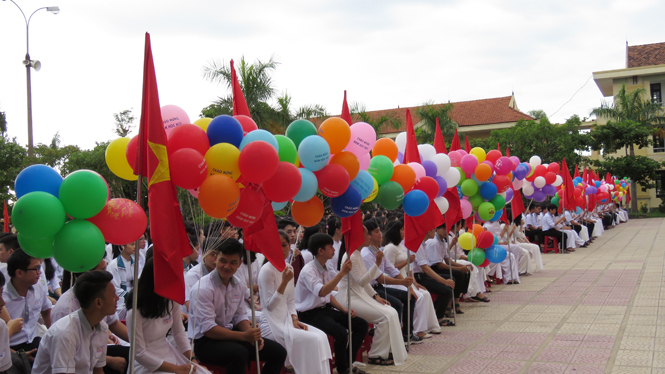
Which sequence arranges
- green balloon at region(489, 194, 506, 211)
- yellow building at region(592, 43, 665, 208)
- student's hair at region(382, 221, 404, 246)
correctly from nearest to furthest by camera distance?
student's hair at region(382, 221, 404, 246)
green balloon at region(489, 194, 506, 211)
yellow building at region(592, 43, 665, 208)

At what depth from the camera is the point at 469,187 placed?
8.73m

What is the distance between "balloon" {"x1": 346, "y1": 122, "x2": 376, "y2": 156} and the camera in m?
5.25

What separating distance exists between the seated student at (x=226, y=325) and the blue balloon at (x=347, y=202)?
1.04m

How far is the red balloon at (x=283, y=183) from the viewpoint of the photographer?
13.7 feet

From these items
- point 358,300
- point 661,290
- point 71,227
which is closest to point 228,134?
point 71,227

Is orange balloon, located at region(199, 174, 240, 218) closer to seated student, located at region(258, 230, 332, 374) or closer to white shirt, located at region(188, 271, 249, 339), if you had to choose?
white shirt, located at region(188, 271, 249, 339)

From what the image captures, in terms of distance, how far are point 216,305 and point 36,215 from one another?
1.99m

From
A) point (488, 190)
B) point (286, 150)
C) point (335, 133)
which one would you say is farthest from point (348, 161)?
point (488, 190)

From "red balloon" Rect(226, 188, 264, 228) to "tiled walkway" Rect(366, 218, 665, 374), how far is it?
2.82 meters

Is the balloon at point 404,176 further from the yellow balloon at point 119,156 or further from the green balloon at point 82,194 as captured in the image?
the green balloon at point 82,194

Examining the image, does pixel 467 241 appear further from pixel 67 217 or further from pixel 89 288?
pixel 67 217

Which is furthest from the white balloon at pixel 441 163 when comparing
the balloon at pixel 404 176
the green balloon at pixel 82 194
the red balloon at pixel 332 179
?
the green balloon at pixel 82 194

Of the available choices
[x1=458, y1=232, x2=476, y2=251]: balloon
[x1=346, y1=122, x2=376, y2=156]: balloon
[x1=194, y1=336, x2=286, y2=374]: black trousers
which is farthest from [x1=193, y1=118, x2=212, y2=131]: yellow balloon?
[x1=458, y1=232, x2=476, y2=251]: balloon

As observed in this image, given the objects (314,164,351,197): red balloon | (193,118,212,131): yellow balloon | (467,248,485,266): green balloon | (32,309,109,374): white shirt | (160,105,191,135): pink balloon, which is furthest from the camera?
(467,248,485,266): green balloon
